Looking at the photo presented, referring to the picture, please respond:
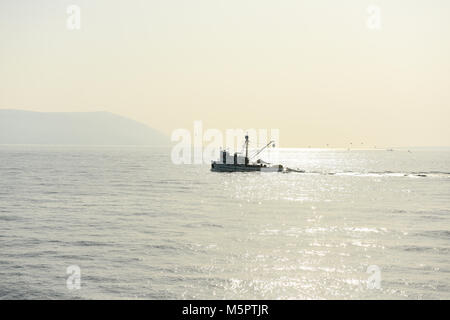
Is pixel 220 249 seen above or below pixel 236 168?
below

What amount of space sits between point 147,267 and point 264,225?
22.1m

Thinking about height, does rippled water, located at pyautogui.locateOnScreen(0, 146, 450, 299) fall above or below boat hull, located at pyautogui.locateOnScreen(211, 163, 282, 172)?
below

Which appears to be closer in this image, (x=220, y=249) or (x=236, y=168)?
(x=220, y=249)

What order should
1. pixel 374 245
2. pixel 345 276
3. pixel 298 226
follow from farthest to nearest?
pixel 298 226 < pixel 374 245 < pixel 345 276

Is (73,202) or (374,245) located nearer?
(374,245)

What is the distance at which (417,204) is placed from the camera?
7450cm

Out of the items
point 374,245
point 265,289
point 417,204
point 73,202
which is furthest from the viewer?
point 417,204

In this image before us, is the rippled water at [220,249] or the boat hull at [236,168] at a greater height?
the boat hull at [236,168]

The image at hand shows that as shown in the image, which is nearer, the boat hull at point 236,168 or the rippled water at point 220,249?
the rippled water at point 220,249

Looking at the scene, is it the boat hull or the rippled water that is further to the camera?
the boat hull
